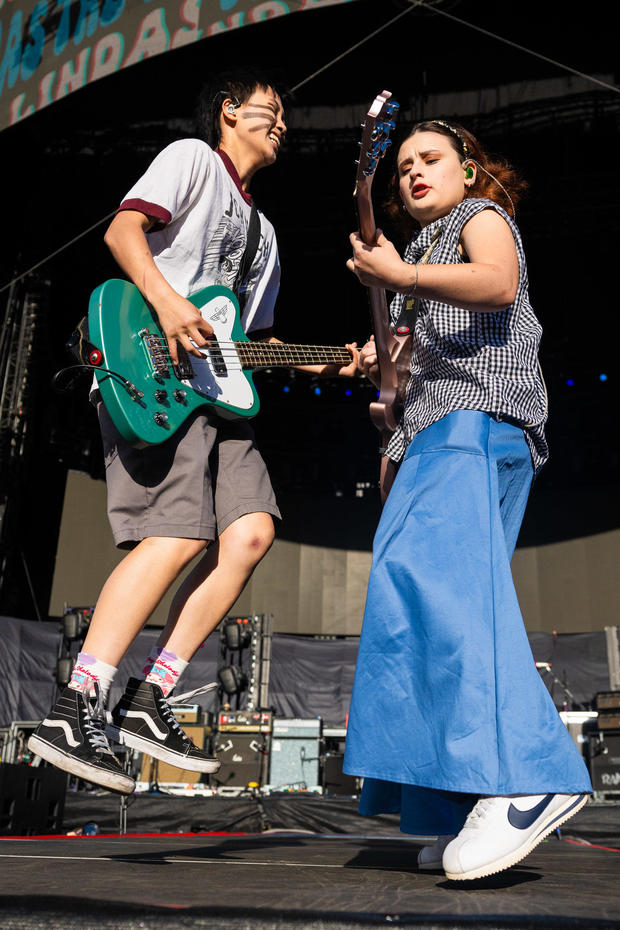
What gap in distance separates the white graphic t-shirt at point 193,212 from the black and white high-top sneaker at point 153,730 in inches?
39.4

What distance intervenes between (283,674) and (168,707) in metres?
8.92

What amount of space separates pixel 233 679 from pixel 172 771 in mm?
1198

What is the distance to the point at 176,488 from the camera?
6.01ft

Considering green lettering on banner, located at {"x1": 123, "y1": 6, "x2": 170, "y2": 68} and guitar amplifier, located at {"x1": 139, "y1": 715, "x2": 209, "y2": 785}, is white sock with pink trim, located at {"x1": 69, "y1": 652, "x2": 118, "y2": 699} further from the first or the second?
green lettering on banner, located at {"x1": 123, "y1": 6, "x2": 170, "y2": 68}

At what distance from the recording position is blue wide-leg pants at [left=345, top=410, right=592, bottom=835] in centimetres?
120

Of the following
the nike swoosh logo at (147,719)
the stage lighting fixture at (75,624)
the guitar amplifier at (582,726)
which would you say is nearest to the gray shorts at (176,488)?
the nike swoosh logo at (147,719)

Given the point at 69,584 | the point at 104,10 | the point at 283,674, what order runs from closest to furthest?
the point at 104,10, the point at 283,674, the point at 69,584

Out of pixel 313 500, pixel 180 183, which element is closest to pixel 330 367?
pixel 180 183

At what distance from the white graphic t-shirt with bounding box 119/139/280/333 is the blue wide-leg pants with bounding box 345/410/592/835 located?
2.95 feet

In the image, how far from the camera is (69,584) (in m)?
11.4

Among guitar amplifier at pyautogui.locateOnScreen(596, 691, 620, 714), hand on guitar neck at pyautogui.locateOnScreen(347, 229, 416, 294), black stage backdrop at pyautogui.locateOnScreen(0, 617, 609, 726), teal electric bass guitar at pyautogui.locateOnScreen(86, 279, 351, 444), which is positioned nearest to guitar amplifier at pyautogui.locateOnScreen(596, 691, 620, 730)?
guitar amplifier at pyautogui.locateOnScreen(596, 691, 620, 714)

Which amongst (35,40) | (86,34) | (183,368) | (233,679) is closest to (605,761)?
(233,679)

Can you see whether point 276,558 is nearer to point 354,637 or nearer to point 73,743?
point 354,637

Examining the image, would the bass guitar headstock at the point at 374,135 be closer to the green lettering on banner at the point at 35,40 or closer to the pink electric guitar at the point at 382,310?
the pink electric guitar at the point at 382,310
